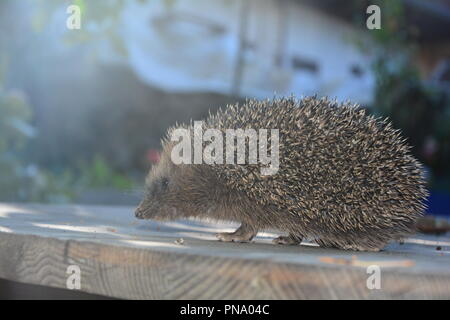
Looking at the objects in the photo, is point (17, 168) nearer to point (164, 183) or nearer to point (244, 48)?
point (164, 183)

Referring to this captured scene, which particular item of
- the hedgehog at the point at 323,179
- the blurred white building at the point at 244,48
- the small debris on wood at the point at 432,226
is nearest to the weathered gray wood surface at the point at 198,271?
the hedgehog at the point at 323,179

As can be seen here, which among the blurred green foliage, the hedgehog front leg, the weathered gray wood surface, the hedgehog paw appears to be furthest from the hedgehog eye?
the blurred green foliage

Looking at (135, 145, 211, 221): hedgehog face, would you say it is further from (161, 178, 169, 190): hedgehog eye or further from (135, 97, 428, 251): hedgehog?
(135, 97, 428, 251): hedgehog

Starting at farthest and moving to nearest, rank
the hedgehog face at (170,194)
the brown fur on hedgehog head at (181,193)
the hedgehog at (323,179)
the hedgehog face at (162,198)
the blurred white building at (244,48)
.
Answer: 1. the blurred white building at (244,48)
2. the hedgehog face at (162,198)
3. the hedgehog face at (170,194)
4. the brown fur on hedgehog head at (181,193)
5. the hedgehog at (323,179)

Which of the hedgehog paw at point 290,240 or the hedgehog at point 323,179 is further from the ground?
the hedgehog at point 323,179

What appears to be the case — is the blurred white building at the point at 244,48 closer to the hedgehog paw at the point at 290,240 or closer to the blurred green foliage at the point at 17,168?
the blurred green foliage at the point at 17,168

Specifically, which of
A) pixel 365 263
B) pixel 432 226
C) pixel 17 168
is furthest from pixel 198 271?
pixel 17 168

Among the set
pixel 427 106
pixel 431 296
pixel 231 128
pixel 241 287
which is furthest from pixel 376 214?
pixel 427 106

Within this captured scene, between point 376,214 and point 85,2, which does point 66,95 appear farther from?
point 376,214

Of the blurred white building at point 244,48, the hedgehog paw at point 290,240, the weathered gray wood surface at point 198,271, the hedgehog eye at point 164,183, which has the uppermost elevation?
the blurred white building at point 244,48
